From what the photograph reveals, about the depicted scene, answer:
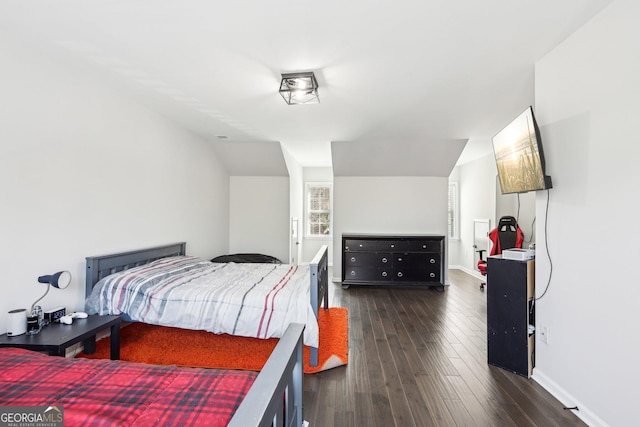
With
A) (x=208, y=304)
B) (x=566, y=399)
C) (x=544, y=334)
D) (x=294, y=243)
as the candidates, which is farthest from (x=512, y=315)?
(x=294, y=243)

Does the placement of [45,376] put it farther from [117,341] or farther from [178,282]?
[178,282]

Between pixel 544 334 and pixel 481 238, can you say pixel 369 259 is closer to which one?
pixel 481 238

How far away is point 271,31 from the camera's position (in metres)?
1.88

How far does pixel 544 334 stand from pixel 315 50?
263 cm

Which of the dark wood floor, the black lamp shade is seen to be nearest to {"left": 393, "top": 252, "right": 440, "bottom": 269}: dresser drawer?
the dark wood floor

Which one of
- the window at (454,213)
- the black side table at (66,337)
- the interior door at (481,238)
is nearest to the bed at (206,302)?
the black side table at (66,337)

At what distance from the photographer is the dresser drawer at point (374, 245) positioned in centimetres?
513

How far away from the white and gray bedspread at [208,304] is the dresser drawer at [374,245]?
2.62 meters

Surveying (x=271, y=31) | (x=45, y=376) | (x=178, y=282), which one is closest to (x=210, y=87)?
(x=271, y=31)

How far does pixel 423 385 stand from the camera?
7.16 ft

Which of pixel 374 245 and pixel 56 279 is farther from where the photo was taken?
pixel 374 245

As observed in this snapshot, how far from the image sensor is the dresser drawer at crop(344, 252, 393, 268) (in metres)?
5.12

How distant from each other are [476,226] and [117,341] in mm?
5972

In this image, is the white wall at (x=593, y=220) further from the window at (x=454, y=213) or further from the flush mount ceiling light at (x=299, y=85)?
the window at (x=454, y=213)
